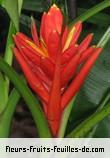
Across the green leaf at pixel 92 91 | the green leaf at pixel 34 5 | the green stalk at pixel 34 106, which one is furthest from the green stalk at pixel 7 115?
the green leaf at pixel 34 5

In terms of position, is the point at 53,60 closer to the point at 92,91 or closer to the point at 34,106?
the point at 34,106

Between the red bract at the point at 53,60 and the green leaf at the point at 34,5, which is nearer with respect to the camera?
the red bract at the point at 53,60

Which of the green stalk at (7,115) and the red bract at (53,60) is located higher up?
the red bract at (53,60)

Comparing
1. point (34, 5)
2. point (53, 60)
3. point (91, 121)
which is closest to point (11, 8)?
point (53, 60)

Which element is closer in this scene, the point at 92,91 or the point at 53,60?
the point at 53,60

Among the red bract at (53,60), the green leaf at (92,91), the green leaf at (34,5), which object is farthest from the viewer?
the green leaf at (34,5)

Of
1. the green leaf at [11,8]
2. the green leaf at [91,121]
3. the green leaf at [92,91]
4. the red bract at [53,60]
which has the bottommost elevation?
the green leaf at [92,91]

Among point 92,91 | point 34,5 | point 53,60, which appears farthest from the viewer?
point 34,5

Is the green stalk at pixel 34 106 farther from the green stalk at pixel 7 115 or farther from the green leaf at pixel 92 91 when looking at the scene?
the green leaf at pixel 92 91

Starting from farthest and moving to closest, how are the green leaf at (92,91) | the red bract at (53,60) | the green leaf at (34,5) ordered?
the green leaf at (34,5) < the green leaf at (92,91) < the red bract at (53,60)

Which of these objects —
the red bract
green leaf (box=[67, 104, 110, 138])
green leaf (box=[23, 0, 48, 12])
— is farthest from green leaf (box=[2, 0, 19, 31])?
green leaf (box=[23, 0, 48, 12])
